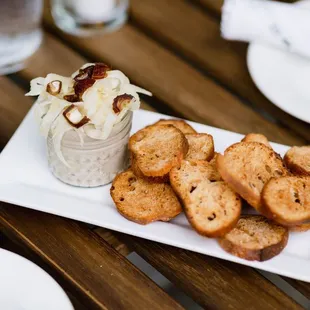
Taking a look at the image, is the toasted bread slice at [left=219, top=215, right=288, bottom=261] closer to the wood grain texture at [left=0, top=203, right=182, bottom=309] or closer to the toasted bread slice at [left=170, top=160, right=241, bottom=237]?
the toasted bread slice at [left=170, top=160, right=241, bottom=237]

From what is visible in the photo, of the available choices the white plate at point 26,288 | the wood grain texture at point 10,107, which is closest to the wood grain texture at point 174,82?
the wood grain texture at point 10,107

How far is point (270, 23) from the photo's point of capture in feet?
4.78

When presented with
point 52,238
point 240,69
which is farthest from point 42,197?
point 240,69

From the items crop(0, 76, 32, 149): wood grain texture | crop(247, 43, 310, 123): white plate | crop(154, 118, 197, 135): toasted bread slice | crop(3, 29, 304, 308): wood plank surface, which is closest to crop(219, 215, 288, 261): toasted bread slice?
crop(154, 118, 197, 135): toasted bread slice

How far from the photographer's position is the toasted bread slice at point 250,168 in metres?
1.03

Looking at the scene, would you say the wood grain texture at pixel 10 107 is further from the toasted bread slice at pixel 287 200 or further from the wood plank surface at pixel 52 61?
the toasted bread slice at pixel 287 200

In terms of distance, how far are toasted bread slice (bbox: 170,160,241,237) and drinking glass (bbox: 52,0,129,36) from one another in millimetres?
637

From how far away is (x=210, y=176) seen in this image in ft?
3.59

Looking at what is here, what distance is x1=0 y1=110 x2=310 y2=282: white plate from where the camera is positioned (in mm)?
1005

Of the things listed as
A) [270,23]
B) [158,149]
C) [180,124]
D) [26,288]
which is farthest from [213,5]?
[26,288]

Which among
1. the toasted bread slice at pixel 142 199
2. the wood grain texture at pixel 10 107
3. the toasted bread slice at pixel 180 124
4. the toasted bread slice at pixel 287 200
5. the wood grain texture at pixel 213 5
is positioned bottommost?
the wood grain texture at pixel 10 107

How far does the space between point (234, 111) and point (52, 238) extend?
51 centimetres

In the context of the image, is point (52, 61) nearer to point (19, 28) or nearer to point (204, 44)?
point (19, 28)

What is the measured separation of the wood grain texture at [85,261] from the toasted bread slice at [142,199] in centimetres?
7
